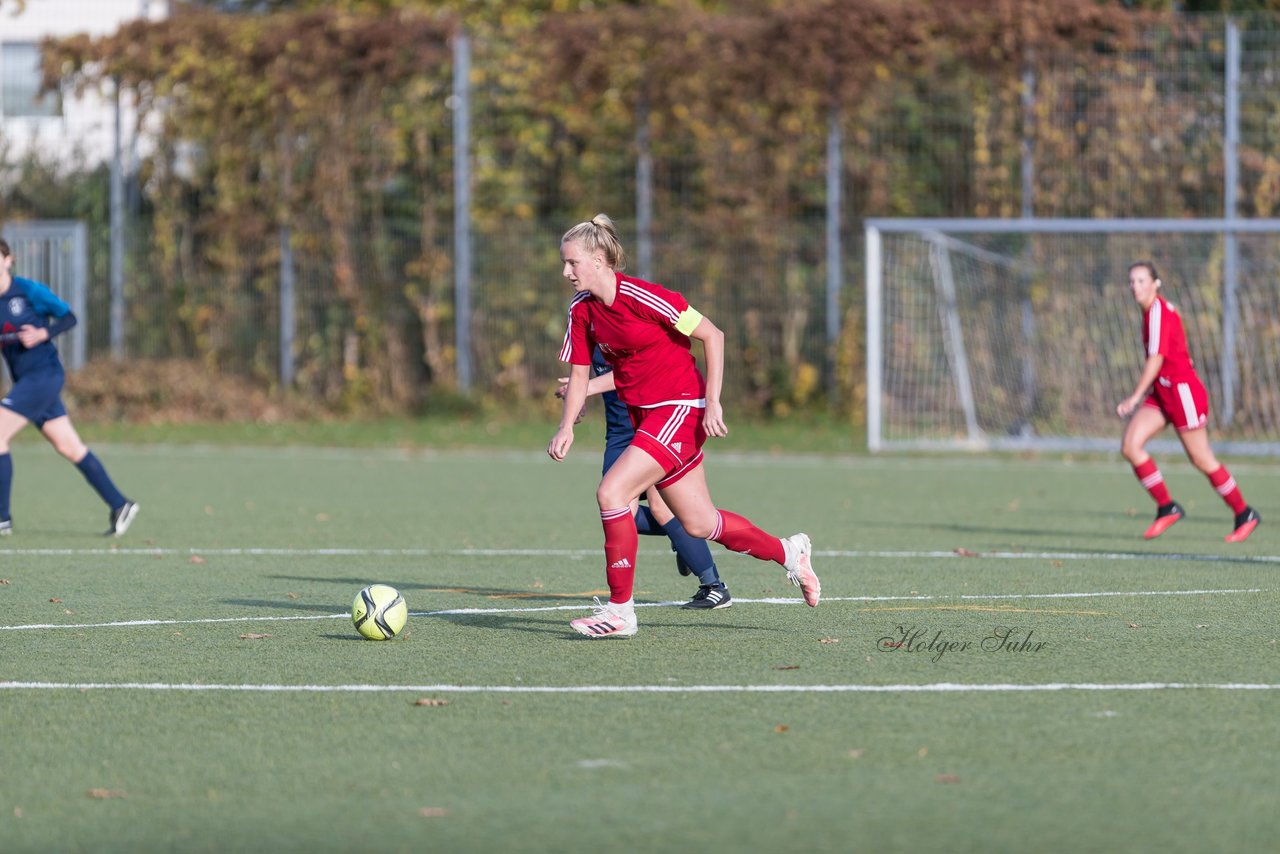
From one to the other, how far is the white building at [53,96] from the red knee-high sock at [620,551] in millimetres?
18658

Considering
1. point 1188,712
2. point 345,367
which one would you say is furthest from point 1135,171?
point 1188,712

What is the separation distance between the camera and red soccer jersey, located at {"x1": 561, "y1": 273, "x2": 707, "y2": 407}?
761 cm

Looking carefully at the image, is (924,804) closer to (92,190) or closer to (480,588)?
Answer: (480,588)

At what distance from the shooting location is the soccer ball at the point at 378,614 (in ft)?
24.9

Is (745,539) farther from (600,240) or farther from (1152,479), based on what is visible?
(1152,479)

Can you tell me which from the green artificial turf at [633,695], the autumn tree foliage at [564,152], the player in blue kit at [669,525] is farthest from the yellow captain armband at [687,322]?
the autumn tree foliage at [564,152]

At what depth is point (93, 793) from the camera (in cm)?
511

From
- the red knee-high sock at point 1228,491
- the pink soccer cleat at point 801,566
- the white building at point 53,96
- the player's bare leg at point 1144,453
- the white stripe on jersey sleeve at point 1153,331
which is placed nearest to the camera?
the pink soccer cleat at point 801,566

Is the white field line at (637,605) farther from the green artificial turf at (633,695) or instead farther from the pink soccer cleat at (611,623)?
the pink soccer cleat at (611,623)

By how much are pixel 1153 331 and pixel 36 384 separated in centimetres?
722

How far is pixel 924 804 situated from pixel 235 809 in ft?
6.00

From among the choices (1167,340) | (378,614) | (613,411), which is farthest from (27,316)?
(1167,340)

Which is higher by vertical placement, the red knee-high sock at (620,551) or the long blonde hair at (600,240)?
the long blonde hair at (600,240)

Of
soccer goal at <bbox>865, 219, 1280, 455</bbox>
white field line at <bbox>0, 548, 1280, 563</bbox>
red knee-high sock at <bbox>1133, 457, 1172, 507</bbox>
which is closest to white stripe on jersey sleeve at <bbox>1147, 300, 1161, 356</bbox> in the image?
red knee-high sock at <bbox>1133, 457, 1172, 507</bbox>
